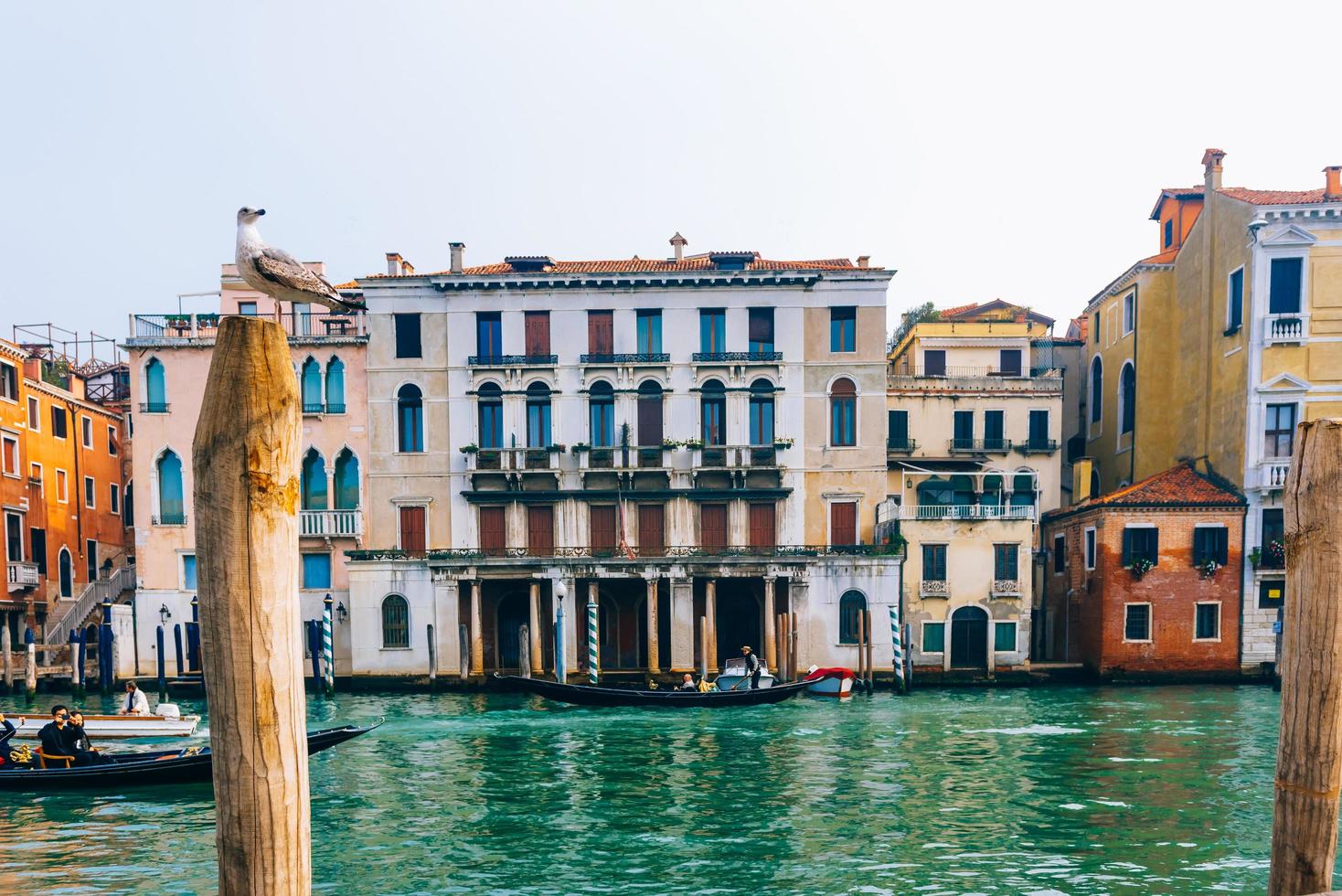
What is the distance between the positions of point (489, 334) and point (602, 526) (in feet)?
20.1

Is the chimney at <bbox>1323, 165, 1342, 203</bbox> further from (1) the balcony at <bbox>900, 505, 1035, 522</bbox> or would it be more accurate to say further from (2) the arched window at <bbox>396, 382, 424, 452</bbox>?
(2) the arched window at <bbox>396, 382, 424, 452</bbox>

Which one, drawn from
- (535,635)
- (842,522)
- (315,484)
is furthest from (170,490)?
(842,522)

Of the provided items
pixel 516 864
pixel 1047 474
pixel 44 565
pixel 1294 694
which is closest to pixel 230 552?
pixel 1294 694

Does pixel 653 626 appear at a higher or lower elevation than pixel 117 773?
lower

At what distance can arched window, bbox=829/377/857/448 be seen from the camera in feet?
99.5

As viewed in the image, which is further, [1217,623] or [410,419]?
[410,419]

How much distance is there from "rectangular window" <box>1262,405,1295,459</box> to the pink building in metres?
23.6

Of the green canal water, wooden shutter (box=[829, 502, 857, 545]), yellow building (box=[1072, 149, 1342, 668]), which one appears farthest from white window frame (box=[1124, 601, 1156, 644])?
wooden shutter (box=[829, 502, 857, 545])

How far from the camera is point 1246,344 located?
28625mm

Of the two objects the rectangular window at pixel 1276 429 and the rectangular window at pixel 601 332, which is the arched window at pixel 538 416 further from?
the rectangular window at pixel 1276 429

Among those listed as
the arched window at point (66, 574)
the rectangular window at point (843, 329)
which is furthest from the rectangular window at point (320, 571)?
the rectangular window at point (843, 329)

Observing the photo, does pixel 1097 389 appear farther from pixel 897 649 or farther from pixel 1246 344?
pixel 897 649

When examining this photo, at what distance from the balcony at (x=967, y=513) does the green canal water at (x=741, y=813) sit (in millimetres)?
7841

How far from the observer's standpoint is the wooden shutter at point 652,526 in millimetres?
30344
